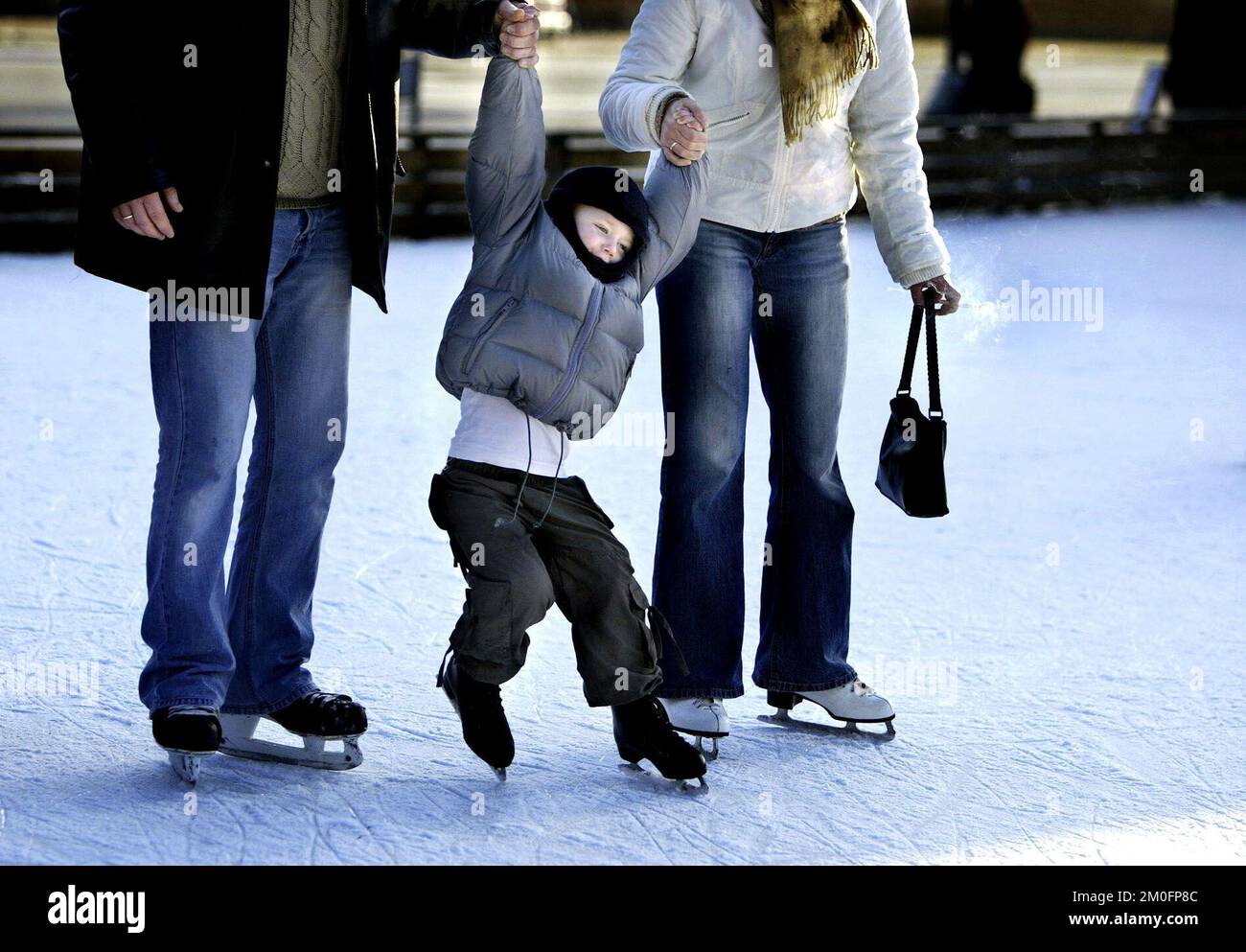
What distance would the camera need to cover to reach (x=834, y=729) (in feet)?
8.46

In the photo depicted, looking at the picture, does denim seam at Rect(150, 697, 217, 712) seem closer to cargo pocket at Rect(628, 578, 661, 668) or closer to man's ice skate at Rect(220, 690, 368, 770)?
man's ice skate at Rect(220, 690, 368, 770)

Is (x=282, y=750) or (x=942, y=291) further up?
(x=942, y=291)

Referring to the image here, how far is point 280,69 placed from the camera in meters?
2.15

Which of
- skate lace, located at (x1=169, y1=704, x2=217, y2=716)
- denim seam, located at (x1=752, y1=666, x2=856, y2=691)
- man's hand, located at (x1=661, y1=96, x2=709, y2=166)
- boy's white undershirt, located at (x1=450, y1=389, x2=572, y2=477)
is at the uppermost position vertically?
man's hand, located at (x1=661, y1=96, x2=709, y2=166)

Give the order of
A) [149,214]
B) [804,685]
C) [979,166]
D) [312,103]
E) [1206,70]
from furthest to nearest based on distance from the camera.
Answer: [1206,70], [979,166], [804,685], [312,103], [149,214]

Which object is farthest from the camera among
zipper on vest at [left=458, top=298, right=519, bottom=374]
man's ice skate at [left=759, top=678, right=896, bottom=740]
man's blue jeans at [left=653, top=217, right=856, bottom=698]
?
man's ice skate at [left=759, top=678, right=896, bottom=740]

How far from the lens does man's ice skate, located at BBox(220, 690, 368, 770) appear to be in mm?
2312

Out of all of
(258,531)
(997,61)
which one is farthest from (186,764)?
(997,61)

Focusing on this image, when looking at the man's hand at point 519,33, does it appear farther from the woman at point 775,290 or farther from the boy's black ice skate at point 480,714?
the boy's black ice skate at point 480,714

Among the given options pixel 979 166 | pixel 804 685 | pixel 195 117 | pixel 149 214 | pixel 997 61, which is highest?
pixel 997 61

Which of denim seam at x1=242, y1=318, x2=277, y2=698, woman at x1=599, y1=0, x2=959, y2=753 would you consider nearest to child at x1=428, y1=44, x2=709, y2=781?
woman at x1=599, y1=0, x2=959, y2=753

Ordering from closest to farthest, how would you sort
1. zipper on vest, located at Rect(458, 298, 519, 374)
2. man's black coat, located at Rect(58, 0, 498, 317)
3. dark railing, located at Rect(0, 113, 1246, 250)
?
man's black coat, located at Rect(58, 0, 498, 317), zipper on vest, located at Rect(458, 298, 519, 374), dark railing, located at Rect(0, 113, 1246, 250)

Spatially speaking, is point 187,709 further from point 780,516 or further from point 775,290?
point 775,290

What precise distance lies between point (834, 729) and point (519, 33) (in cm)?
117
